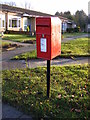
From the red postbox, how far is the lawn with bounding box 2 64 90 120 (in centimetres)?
94

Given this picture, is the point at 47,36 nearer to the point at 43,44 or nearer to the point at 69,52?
the point at 43,44

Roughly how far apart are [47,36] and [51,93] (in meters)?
1.35

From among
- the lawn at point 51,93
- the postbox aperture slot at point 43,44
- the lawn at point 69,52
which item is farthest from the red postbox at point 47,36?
the lawn at point 69,52

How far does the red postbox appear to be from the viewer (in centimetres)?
365

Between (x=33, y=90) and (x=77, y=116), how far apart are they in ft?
4.55

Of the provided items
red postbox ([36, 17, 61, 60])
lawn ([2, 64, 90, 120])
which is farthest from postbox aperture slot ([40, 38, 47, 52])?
lawn ([2, 64, 90, 120])

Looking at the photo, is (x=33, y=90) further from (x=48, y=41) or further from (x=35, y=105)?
(x=48, y=41)

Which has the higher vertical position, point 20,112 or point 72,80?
point 72,80

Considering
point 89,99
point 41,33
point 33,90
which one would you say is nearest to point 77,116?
point 89,99

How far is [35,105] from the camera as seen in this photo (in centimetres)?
364

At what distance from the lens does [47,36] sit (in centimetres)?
371

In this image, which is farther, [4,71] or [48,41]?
[4,71]

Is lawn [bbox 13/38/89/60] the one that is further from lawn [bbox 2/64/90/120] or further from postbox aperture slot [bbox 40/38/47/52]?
postbox aperture slot [bbox 40/38/47/52]

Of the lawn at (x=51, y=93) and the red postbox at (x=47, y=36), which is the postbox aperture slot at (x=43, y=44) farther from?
the lawn at (x=51, y=93)
